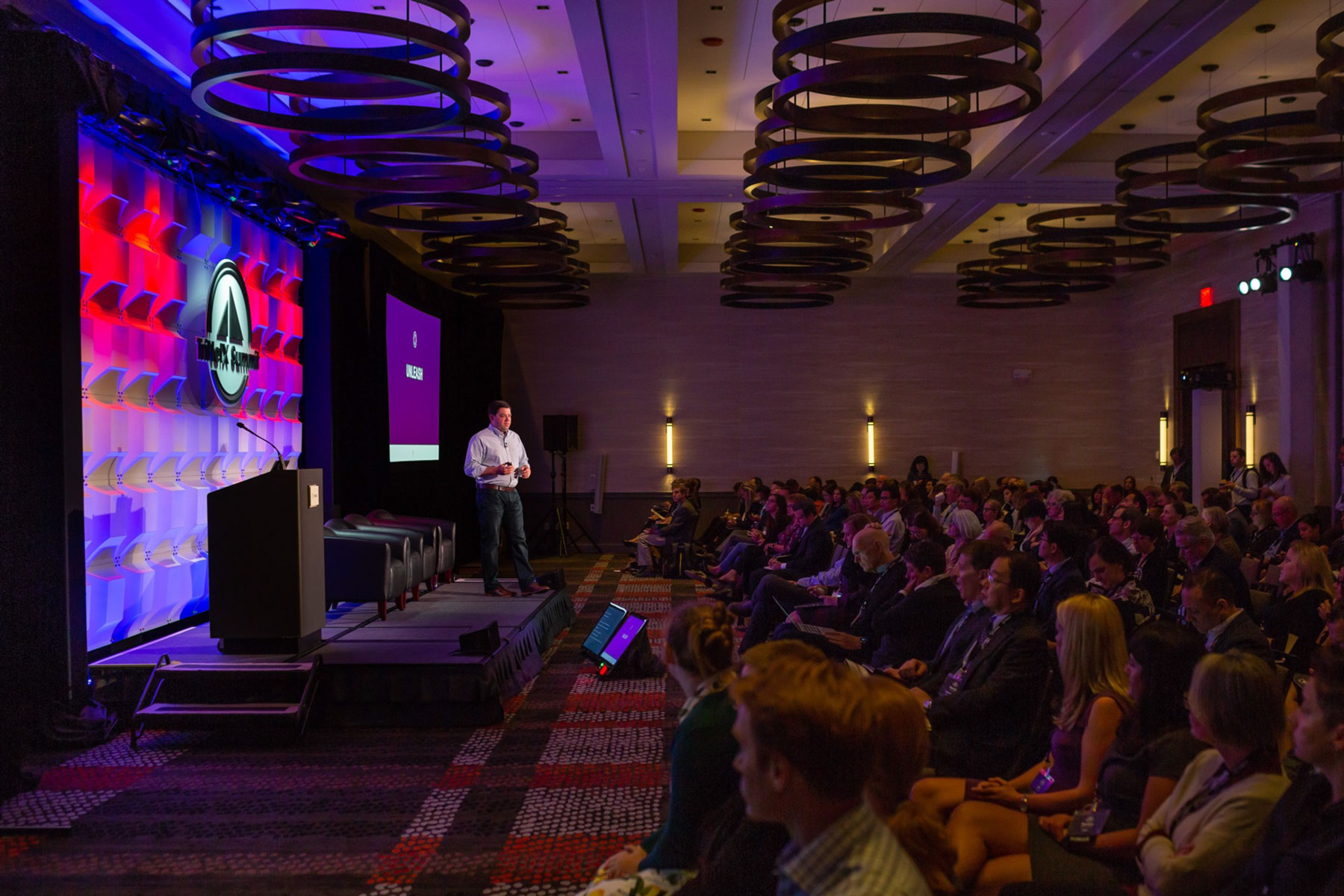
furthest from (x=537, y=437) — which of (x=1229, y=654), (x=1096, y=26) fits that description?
→ (x=1229, y=654)

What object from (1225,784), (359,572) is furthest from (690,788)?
(359,572)

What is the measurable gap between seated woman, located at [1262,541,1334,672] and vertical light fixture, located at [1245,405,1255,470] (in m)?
8.43

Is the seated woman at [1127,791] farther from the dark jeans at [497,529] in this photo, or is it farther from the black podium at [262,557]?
the dark jeans at [497,529]

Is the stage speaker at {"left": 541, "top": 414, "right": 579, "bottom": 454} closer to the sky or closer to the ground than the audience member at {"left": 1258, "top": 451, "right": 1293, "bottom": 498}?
closer to the sky

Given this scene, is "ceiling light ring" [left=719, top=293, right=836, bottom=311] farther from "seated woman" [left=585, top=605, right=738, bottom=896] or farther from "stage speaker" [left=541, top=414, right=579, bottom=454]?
"seated woman" [left=585, top=605, right=738, bottom=896]

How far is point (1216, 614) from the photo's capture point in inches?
159

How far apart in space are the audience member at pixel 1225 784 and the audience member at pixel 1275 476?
9791 millimetres

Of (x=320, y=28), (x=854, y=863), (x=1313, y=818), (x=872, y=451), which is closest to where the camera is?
(x=854, y=863)

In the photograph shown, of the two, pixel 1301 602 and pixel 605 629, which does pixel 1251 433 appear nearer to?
pixel 1301 602

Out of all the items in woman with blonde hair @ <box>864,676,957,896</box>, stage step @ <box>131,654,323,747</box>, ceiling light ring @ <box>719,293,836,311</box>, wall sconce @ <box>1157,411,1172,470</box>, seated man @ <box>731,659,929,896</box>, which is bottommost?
stage step @ <box>131,654,323,747</box>

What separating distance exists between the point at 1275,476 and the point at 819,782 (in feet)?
38.4

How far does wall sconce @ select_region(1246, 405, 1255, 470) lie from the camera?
12.9 meters

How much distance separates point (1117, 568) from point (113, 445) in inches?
224

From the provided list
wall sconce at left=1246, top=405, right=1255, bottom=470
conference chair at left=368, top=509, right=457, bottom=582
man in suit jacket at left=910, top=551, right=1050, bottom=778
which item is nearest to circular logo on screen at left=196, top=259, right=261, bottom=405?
conference chair at left=368, top=509, right=457, bottom=582
